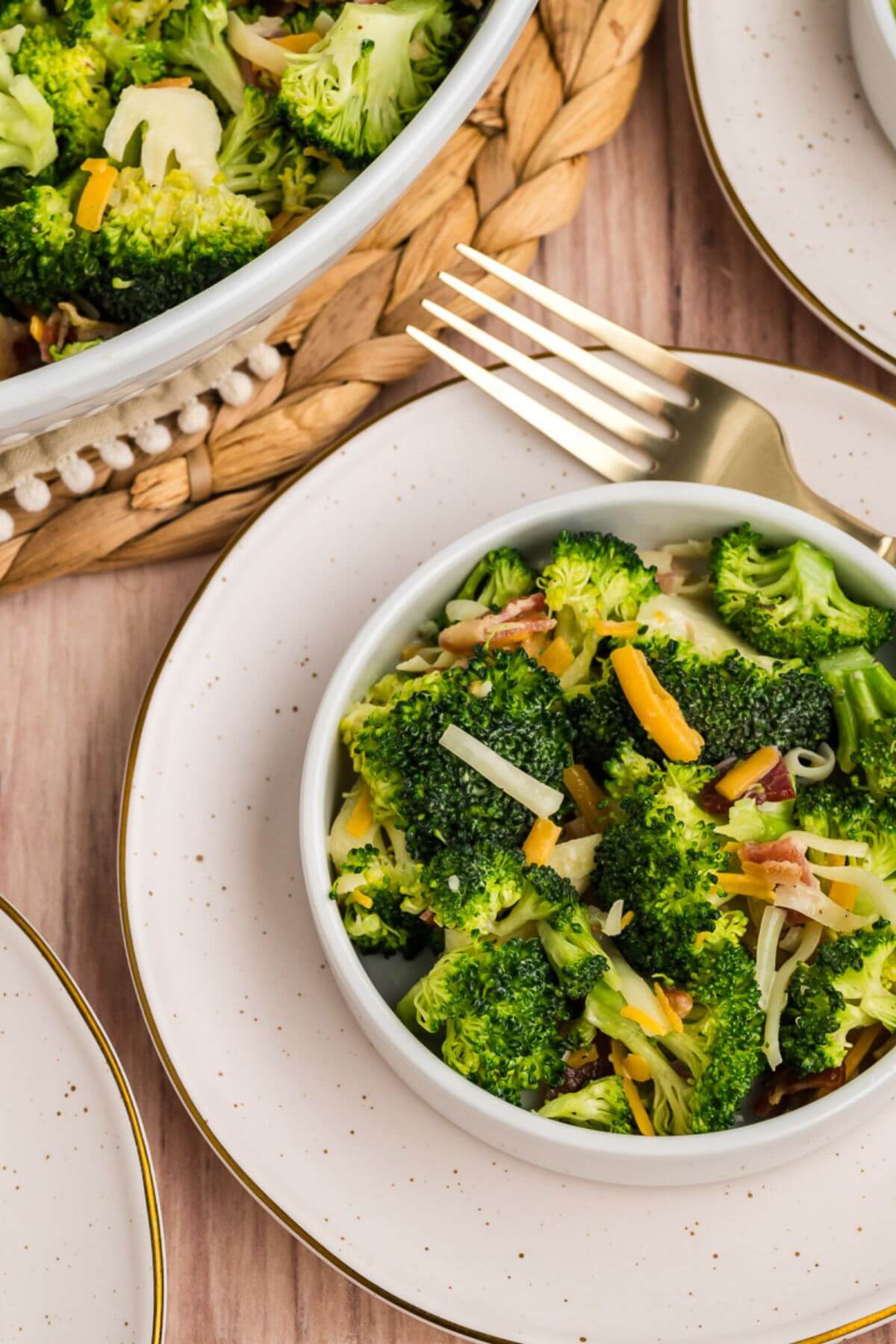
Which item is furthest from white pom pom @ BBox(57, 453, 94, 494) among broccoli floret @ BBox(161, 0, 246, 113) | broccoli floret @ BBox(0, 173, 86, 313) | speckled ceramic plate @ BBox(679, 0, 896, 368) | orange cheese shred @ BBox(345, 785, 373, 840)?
speckled ceramic plate @ BBox(679, 0, 896, 368)

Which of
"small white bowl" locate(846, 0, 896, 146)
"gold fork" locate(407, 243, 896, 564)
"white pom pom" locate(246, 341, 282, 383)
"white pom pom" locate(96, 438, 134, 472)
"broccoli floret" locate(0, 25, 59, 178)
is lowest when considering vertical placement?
"white pom pom" locate(96, 438, 134, 472)

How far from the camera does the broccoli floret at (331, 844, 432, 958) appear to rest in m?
1.47

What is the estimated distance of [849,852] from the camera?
1421 millimetres

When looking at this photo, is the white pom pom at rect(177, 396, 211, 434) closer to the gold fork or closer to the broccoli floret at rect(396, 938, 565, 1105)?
the gold fork

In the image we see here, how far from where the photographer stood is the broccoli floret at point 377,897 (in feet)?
4.83

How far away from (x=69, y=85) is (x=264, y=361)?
414mm

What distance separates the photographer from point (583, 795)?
61.1 inches

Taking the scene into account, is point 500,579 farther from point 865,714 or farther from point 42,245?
point 42,245

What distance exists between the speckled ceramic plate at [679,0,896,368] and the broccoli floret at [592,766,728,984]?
2.29 feet

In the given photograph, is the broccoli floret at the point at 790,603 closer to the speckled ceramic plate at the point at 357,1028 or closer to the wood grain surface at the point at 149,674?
the speckled ceramic plate at the point at 357,1028

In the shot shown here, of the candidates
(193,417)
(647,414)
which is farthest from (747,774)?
(193,417)

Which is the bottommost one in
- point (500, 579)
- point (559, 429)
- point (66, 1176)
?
point (66, 1176)

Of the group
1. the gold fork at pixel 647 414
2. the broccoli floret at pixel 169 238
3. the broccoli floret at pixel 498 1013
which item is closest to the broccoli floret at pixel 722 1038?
the broccoli floret at pixel 498 1013

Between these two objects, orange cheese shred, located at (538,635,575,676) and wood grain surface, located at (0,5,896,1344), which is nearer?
orange cheese shred, located at (538,635,575,676)
